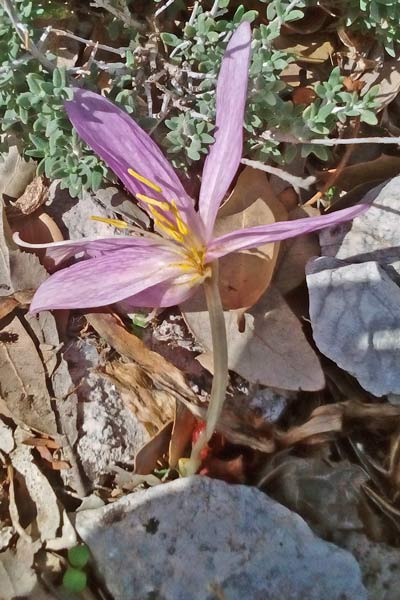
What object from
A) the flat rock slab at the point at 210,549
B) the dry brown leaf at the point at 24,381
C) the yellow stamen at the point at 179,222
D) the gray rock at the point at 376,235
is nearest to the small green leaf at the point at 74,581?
the flat rock slab at the point at 210,549

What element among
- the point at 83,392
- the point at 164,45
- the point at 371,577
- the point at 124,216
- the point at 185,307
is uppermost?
the point at 164,45

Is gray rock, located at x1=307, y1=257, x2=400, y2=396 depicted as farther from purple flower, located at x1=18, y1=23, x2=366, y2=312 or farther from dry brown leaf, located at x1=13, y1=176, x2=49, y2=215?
dry brown leaf, located at x1=13, y1=176, x2=49, y2=215

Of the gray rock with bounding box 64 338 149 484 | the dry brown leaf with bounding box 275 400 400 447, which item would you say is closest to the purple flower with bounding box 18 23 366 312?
the gray rock with bounding box 64 338 149 484

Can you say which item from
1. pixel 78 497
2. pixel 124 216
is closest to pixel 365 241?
pixel 124 216

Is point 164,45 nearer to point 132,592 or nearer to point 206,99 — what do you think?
point 206,99

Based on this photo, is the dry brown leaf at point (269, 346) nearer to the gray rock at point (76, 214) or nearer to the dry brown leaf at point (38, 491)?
the gray rock at point (76, 214)

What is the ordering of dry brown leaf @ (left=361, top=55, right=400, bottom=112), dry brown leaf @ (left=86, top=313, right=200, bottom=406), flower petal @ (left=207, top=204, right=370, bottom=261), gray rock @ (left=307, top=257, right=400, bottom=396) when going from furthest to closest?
1. dry brown leaf @ (left=361, top=55, right=400, bottom=112)
2. dry brown leaf @ (left=86, top=313, right=200, bottom=406)
3. gray rock @ (left=307, top=257, right=400, bottom=396)
4. flower petal @ (left=207, top=204, right=370, bottom=261)

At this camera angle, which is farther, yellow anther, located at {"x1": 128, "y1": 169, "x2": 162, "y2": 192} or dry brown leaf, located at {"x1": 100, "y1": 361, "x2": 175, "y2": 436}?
dry brown leaf, located at {"x1": 100, "y1": 361, "x2": 175, "y2": 436}
